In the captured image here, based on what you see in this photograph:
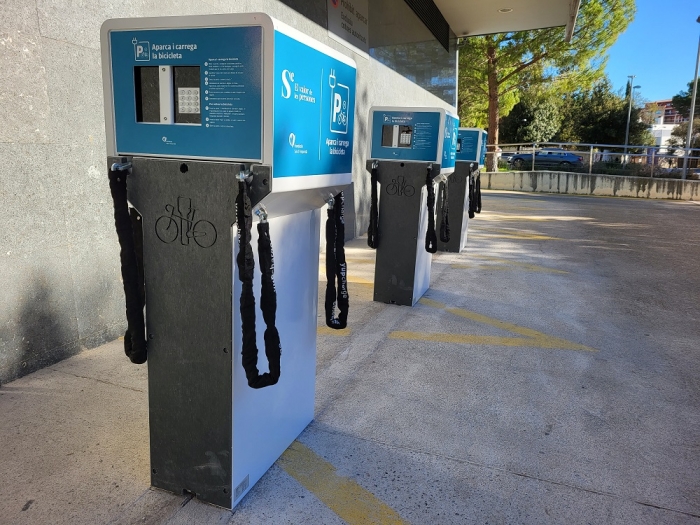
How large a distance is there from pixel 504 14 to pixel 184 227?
43.0 ft

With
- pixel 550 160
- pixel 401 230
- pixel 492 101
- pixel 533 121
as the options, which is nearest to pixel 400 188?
pixel 401 230

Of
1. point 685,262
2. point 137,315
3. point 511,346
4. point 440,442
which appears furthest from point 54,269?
point 685,262

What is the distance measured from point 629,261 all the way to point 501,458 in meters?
6.42

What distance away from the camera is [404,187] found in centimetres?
535

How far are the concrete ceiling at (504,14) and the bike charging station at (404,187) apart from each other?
7652mm

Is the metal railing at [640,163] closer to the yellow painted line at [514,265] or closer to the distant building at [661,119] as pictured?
the yellow painted line at [514,265]

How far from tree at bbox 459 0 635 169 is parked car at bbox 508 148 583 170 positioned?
1.19m

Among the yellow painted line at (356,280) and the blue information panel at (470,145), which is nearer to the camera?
the yellow painted line at (356,280)

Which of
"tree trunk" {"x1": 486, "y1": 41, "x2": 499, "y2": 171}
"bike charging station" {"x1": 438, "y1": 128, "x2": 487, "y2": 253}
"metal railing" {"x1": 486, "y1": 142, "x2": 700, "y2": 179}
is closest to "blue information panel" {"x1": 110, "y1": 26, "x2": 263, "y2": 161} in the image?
"bike charging station" {"x1": 438, "y1": 128, "x2": 487, "y2": 253}

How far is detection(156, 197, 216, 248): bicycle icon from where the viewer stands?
2.16 m

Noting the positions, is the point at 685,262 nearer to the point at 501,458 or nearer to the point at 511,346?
the point at 511,346

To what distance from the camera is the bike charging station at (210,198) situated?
2018 mm

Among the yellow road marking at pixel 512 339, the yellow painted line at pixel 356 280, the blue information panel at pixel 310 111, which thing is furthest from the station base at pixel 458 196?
the blue information panel at pixel 310 111

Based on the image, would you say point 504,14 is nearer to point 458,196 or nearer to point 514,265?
point 458,196
